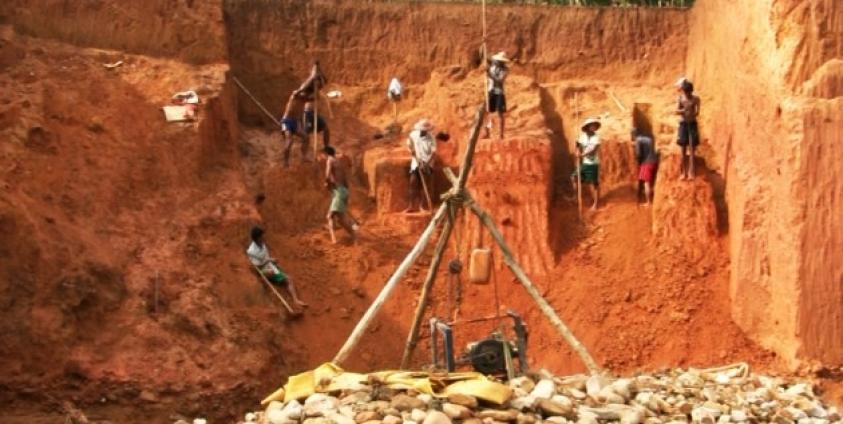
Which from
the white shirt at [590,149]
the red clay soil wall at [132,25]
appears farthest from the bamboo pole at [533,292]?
the red clay soil wall at [132,25]

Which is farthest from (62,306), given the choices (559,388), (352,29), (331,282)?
(352,29)

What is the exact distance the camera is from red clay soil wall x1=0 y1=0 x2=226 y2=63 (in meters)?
17.6

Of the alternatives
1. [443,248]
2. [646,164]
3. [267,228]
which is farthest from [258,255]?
[646,164]

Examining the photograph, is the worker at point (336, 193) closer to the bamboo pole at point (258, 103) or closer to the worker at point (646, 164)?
the bamboo pole at point (258, 103)

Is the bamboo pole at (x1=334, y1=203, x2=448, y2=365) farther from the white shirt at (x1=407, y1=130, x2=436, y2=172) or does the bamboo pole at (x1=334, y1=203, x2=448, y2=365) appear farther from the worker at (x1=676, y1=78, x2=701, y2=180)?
the worker at (x1=676, y1=78, x2=701, y2=180)

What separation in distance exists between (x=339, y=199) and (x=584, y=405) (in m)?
6.03

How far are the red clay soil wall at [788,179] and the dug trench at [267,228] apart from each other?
231mm

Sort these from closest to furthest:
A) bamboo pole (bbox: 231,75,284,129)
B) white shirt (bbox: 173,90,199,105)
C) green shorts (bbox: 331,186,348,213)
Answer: green shorts (bbox: 331,186,348,213) → white shirt (bbox: 173,90,199,105) → bamboo pole (bbox: 231,75,284,129)

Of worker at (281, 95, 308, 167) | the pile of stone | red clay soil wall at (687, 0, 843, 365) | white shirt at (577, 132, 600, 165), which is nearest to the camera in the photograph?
the pile of stone

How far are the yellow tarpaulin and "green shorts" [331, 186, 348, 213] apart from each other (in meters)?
4.89

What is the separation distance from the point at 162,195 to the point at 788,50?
760 cm

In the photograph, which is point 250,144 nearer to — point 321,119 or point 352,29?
point 321,119

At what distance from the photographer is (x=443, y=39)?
63.9 ft

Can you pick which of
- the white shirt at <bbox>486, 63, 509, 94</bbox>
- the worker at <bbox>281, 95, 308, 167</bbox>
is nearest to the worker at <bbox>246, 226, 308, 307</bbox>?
the worker at <bbox>281, 95, 308, 167</bbox>
